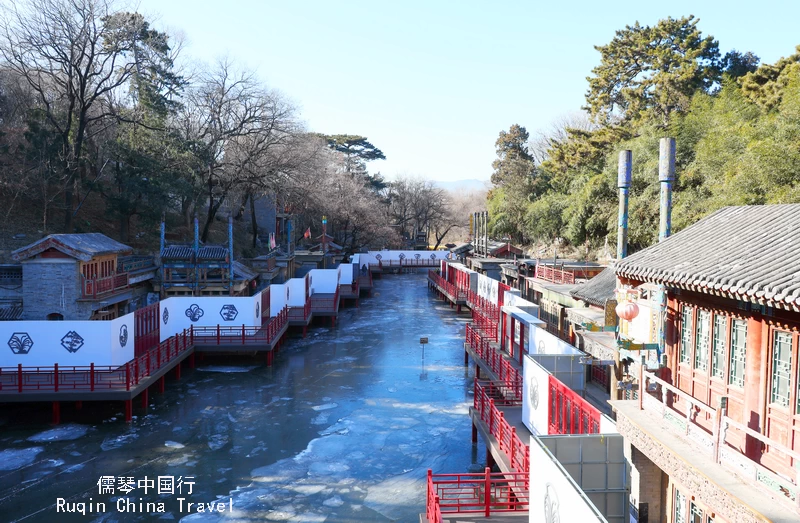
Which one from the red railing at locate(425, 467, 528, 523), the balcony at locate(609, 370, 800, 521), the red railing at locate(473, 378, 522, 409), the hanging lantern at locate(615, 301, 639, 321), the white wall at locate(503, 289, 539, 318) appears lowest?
the red railing at locate(425, 467, 528, 523)

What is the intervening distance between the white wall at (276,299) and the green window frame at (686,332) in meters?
23.7

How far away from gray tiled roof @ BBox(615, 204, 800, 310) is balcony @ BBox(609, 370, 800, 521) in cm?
148

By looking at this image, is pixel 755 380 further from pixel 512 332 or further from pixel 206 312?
pixel 206 312

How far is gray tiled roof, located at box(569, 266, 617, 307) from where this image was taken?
21458 millimetres

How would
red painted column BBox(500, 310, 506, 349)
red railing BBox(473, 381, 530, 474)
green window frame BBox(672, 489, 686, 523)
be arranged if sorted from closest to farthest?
green window frame BBox(672, 489, 686, 523), red railing BBox(473, 381, 530, 474), red painted column BBox(500, 310, 506, 349)

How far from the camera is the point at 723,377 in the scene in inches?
359

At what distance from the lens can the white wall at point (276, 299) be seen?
31.4 meters

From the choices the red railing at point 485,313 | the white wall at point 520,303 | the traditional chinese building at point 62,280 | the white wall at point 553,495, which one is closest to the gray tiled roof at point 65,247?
the traditional chinese building at point 62,280

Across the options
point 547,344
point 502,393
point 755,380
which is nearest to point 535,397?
point 547,344

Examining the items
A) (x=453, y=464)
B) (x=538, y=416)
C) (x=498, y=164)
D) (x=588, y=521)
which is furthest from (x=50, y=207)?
(x=498, y=164)

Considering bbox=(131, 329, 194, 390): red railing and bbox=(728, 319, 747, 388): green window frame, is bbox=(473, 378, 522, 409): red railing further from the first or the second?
bbox=(131, 329, 194, 390): red railing

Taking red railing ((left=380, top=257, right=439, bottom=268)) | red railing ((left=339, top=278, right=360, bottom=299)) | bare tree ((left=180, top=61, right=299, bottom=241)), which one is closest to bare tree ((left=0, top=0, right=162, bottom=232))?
bare tree ((left=180, top=61, right=299, bottom=241))

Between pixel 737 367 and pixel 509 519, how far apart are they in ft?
14.8

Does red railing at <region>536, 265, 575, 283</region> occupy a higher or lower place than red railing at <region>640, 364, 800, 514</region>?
higher
